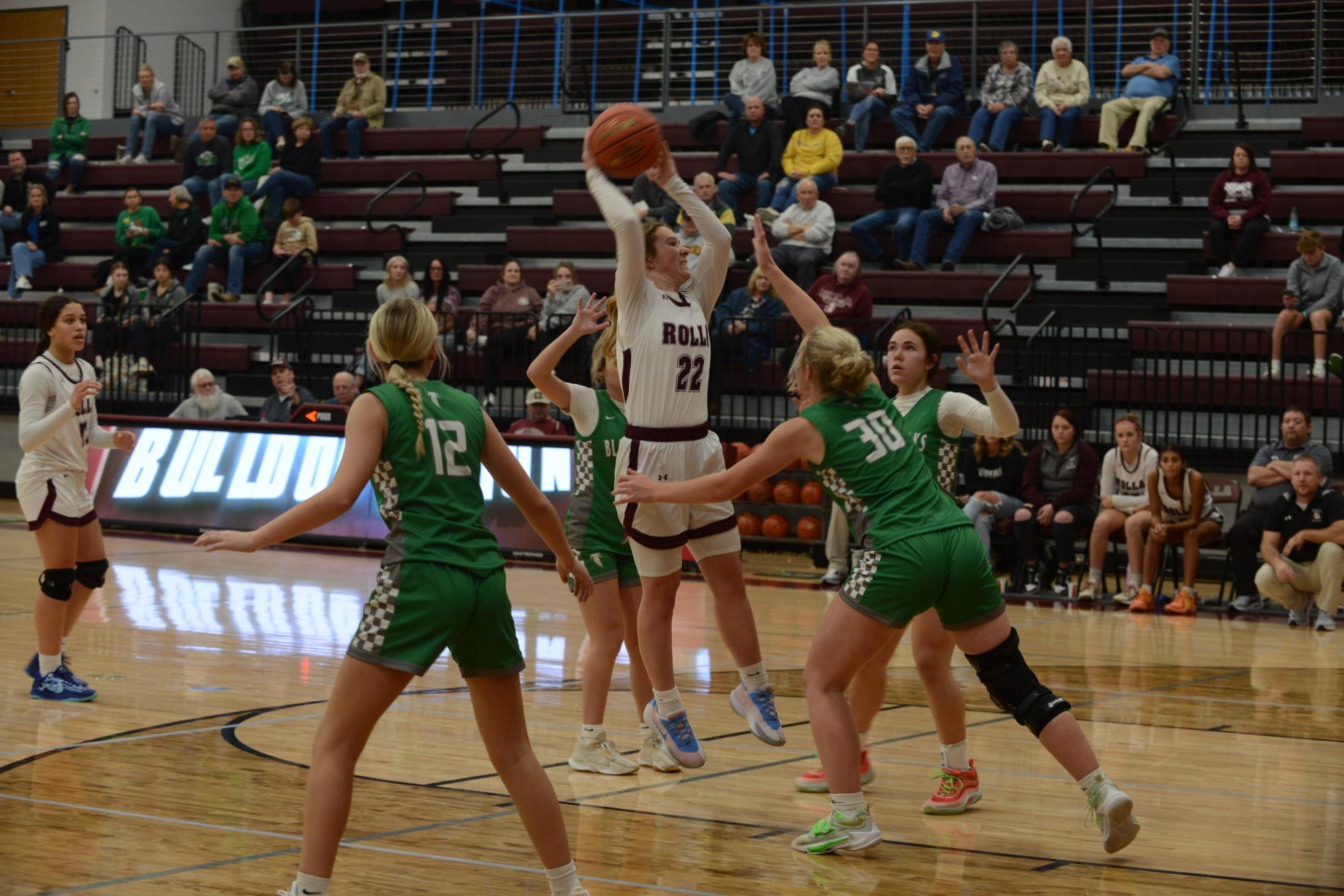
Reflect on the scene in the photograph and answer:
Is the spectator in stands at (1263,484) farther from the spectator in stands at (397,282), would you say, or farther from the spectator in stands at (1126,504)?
the spectator in stands at (397,282)

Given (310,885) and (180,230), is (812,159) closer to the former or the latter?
(180,230)

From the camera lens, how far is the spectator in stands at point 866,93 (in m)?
18.1

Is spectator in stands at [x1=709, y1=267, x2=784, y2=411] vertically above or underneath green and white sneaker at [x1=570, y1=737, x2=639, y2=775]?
above

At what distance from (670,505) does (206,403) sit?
10.9 m

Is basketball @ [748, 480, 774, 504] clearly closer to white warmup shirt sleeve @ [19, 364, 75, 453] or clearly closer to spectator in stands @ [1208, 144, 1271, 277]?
spectator in stands @ [1208, 144, 1271, 277]

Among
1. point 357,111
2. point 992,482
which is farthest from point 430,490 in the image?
point 357,111

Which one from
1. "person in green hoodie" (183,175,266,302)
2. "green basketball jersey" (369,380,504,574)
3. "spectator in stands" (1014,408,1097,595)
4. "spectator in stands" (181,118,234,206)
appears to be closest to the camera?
"green basketball jersey" (369,380,504,574)

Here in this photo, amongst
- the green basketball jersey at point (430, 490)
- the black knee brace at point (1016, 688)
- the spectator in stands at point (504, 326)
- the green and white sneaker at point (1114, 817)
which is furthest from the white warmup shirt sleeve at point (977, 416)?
the spectator in stands at point (504, 326)

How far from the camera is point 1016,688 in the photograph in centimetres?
491

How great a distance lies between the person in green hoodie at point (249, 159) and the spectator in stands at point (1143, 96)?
35.0 feet

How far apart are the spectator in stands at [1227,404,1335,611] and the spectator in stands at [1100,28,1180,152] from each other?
6.13 metres

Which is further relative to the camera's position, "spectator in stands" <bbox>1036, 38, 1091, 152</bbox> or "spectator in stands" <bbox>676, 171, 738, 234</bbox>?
"spectator in stands" <bbox>1036, 38, 1091, 152</bbox>

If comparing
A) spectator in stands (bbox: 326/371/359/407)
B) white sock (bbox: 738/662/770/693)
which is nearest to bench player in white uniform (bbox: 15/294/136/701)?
white sock (bbox: 738/662/770/693)

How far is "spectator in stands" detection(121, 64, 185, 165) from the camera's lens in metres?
22.6
